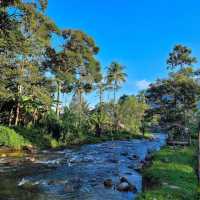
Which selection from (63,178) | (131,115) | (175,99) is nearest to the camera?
(63,178)

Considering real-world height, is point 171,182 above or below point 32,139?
below

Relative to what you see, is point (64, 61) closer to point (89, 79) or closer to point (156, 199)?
point (89, 79)

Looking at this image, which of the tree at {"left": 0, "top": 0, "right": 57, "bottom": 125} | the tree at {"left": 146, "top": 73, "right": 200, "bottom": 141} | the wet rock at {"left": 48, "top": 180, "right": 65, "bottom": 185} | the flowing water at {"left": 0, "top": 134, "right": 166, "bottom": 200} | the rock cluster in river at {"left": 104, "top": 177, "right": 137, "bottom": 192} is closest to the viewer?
the flowing water at {"left": 0, "top": 134, "right": 166, "bottom": 200}

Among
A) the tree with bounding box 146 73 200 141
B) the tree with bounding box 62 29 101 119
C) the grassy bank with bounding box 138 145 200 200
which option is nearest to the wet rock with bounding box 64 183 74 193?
the grassy bank with bounding box 138 145 200 200

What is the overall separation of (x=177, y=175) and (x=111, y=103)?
2107 inches

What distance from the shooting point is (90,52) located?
5828 cm

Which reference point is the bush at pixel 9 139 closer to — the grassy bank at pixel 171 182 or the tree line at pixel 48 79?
the tree line at pixel 48 79

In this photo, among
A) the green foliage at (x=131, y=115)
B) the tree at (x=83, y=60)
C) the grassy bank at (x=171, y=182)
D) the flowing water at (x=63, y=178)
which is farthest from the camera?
the green foliage at (x=131, y=115)

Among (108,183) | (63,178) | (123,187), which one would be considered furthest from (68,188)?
(123,187)

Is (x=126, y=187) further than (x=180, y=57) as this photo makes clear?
No

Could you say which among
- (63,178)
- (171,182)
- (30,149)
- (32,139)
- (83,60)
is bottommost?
(63,178)

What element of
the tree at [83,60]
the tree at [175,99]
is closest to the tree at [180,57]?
the tree at [175,99]

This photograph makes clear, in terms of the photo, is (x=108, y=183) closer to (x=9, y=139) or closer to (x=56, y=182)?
(x=56, y=182)

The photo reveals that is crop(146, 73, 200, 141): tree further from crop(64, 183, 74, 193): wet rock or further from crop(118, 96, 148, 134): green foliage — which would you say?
crop(118, 96, 148, 134): green foliage
